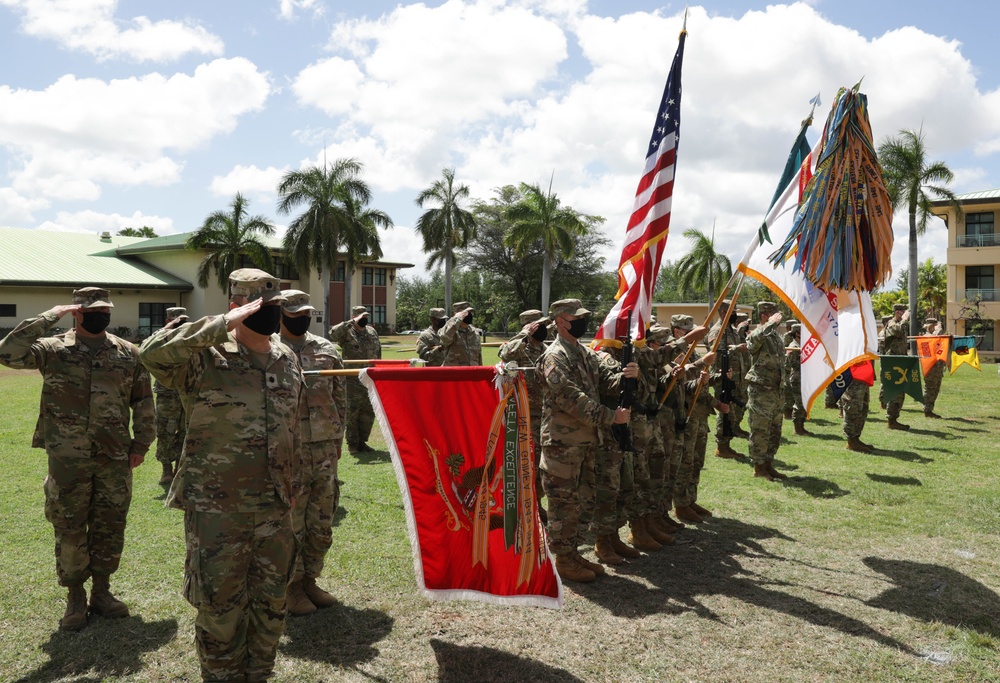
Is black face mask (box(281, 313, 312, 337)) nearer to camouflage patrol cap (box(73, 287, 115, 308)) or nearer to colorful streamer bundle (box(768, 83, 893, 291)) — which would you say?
camouflage patrol cap (box(73, 287, 115, 308))

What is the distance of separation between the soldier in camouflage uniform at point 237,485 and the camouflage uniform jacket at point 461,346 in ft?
20.9

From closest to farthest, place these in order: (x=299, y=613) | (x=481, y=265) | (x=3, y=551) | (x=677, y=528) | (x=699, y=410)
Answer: (x=299, y=613)
(x=3, y=551)
(x=677, y=528)
(x=699, y=410)
(x=481, y=265)

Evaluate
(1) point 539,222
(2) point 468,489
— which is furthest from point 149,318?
(2) point 468,489

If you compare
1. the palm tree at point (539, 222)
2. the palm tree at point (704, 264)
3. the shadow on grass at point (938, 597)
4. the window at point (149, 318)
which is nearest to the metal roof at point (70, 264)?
the window at point (149, 318)

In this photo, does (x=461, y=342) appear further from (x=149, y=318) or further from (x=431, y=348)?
(x=149, y=318)

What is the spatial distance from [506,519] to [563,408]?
4.51ft

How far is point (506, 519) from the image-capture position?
462 centimetres

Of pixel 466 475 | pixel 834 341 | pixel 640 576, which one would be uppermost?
pixel 834 341

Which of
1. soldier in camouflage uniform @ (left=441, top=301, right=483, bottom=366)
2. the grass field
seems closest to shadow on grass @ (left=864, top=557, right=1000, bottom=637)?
the grass field

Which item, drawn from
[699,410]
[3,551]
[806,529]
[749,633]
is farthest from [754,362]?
[3,551]

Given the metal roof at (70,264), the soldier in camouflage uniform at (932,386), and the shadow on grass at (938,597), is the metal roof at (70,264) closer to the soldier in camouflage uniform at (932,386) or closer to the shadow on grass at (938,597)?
the soldier in camouflage uniform at (932,386)

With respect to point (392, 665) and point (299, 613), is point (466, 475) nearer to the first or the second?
point (392, 665)

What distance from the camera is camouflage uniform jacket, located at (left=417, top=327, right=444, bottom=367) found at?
423 inches

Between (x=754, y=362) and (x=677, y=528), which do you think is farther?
(x=754, y=362)
